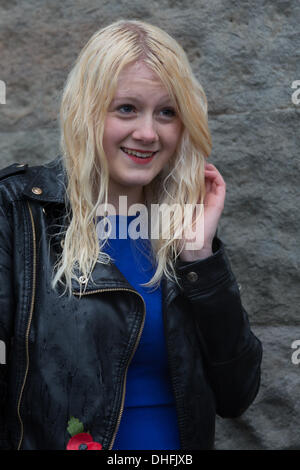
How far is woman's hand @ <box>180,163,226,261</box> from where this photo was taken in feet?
6.22

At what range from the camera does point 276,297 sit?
2.59 m

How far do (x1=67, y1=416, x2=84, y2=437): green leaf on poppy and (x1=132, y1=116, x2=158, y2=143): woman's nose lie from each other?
0.74m

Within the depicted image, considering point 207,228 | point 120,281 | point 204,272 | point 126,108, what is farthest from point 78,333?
point 126,108

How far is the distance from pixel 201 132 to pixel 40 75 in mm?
1014

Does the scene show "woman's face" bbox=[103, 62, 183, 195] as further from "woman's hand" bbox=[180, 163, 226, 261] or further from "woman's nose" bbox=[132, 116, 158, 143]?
"woman's hand" bbox=[180, 163, 226, 261]

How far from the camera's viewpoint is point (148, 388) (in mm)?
1751

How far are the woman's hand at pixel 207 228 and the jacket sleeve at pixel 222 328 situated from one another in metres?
0.04

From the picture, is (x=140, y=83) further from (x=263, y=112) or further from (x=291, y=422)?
(x=291, y=422)
